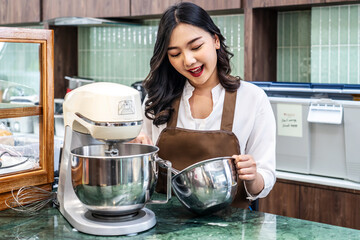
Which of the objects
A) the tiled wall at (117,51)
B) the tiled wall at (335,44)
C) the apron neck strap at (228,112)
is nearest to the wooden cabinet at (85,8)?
the tiled wall at (117,51)

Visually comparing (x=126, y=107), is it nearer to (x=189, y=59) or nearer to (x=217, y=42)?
(x=189, y=59)

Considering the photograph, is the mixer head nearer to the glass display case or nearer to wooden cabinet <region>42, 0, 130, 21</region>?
the glass display case

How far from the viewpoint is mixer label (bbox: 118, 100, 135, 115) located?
1.14m

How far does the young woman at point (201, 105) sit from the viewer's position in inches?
62.1

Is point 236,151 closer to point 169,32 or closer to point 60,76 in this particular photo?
point 169,32

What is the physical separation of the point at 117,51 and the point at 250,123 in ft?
7.60

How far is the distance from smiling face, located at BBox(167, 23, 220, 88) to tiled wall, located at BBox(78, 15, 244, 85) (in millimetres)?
1946

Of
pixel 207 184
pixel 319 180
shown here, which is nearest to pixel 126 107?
pixel 207 184

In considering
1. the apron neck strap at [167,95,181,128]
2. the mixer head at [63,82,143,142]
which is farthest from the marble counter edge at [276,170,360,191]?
the mixer head at [63,82,143,142]

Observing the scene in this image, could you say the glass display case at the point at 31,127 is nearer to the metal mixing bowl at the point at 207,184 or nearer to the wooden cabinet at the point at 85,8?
the metal mixing bowl at the point at 207,184

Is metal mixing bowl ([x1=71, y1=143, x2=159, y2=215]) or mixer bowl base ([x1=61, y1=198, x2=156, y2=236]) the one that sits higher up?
metal mixing bowl ([x1=71, y1=143, x2=159, y2=215])

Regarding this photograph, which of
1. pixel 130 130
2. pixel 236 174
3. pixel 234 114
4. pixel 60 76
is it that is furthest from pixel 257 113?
pixel 60 76

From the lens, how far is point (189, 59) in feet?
5.08

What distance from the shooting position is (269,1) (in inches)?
101
